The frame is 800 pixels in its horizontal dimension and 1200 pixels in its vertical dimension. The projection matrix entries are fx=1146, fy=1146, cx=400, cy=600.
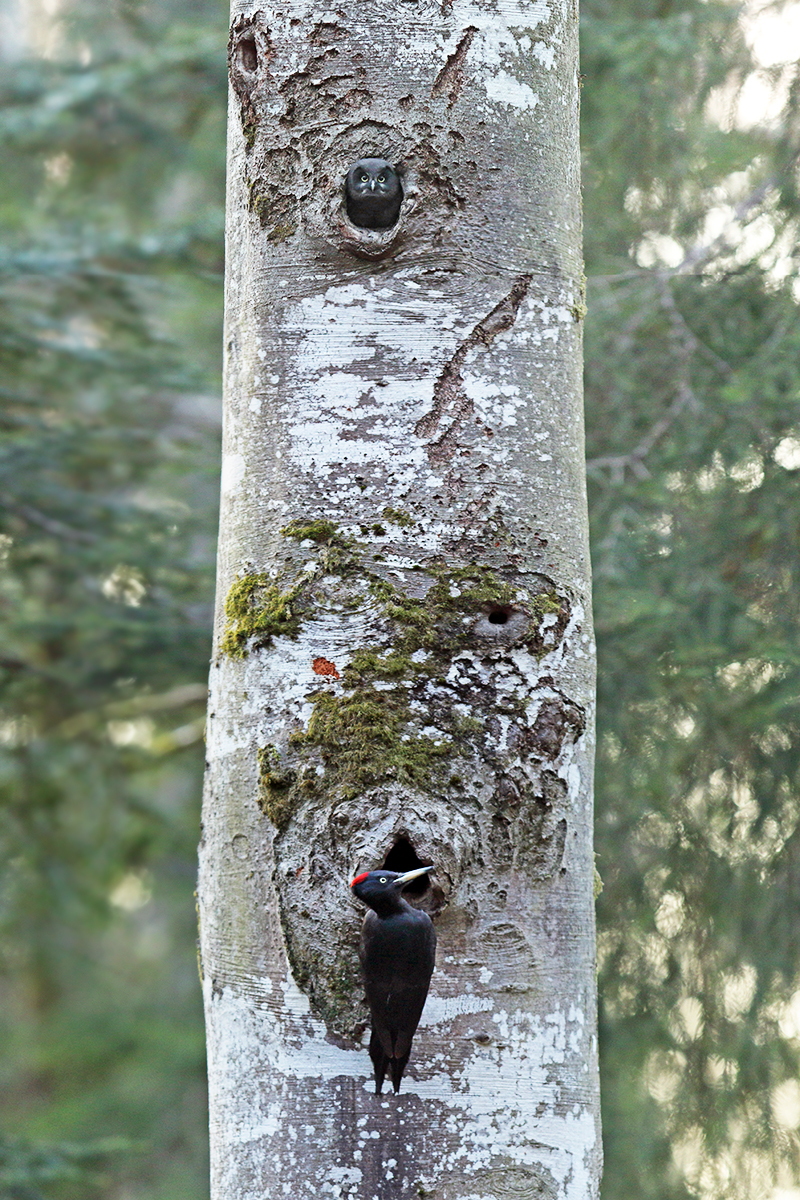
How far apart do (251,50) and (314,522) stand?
707 mm

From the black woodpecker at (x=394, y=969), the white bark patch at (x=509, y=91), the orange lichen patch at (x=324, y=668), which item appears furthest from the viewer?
the white bark patch at (x=509, y=91)

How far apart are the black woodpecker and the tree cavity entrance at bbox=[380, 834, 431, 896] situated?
65 millimetres

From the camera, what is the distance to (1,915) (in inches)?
274

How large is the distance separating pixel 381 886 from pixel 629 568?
3.11 meters

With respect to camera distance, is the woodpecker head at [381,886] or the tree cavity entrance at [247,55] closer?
the woodpecker head at [381,886]

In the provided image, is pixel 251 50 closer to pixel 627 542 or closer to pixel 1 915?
pixel 627 542

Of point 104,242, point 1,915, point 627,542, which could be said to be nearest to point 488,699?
point 627,542

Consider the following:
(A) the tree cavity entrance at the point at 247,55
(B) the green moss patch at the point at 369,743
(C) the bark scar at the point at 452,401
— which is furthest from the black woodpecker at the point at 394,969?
(A) the tree cavity entrance at the point at 247,55

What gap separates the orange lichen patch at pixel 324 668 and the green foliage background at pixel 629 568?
8.42 feet

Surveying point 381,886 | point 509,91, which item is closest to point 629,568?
point 509,91

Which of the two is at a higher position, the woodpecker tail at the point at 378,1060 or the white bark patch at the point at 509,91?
the white bark patch at the point at 509,91

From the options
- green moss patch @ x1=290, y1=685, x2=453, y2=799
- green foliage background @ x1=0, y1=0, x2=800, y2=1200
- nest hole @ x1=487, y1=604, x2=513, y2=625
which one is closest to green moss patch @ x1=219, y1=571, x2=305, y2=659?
green moss patch @ x1=290, y1=685, x2=453, y2=799

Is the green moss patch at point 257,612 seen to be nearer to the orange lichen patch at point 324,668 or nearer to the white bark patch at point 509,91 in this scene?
the orange lichen patch at point 324,668

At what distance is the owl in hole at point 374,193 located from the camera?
60.9 inches
